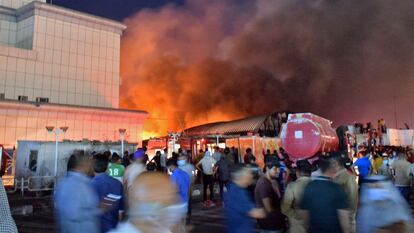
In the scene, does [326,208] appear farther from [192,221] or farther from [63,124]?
[63,124]

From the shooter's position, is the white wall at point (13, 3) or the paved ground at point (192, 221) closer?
the paved ground at point (192, 221)

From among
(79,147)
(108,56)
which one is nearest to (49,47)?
(108,56)

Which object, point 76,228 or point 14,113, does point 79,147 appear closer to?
point 14,113

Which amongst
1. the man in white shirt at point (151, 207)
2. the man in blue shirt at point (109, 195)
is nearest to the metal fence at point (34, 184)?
the man in blue shirt at point (109, 195)

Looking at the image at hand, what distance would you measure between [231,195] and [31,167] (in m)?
12.4

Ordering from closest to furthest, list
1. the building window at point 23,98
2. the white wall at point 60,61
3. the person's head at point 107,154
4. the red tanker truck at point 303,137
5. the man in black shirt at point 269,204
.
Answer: the man in black shirt at point 269,204 → the person's head at point 107,154 → the red tanker truck at point 303,137 → the building window at point 23,98 → the white wall at point 60,61

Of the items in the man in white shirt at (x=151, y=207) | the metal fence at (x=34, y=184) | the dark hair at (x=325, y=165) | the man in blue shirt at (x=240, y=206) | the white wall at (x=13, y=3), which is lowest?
the metal fence at (x=34, y=184)

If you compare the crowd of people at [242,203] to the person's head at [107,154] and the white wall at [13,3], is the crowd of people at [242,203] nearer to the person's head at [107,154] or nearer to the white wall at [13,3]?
the person's head at [107,154]

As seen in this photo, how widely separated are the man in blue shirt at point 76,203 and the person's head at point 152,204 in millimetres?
1960

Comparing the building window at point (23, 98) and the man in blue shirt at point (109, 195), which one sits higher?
the building window at point (23, 98)

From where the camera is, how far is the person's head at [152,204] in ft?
6.04

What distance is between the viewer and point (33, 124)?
64.0ft

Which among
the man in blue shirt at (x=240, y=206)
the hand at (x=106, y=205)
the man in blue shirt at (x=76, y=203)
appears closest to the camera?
the man in blue shirt at (x=76, y=203)

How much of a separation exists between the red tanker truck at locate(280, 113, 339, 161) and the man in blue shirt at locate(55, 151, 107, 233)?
11.0m
